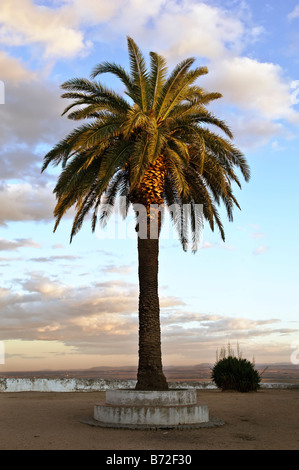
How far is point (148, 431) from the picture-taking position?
44.7 ft

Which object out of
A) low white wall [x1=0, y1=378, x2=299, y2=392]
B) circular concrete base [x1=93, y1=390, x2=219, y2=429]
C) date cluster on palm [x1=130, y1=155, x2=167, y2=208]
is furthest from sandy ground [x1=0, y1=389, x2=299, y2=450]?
date cluster on palm [x1=130, y1=155, x2=167, y2=208]

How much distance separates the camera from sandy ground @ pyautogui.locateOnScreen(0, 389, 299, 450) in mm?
11680

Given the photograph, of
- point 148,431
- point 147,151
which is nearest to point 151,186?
point 147,151

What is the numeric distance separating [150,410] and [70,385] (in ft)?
41.7

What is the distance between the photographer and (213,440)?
1244 cm

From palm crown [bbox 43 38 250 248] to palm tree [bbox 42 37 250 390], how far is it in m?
0.03

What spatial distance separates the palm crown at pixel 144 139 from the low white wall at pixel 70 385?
10.7 m

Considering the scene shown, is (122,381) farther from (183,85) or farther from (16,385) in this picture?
(183,85)

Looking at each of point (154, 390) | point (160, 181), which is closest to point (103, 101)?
point (160, 181)

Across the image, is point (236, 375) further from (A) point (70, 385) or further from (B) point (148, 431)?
(B) point (148, 431)

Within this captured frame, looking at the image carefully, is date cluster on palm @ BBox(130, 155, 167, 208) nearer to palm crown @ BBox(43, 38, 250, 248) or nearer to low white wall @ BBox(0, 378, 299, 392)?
palm crown @ BBox(43, 38, 250, 248)

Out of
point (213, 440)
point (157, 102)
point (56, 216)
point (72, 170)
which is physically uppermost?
point (157, 102)

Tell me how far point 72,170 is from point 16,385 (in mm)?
12238

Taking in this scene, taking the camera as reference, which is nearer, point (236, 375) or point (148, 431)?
point (148, 431)
